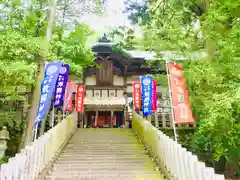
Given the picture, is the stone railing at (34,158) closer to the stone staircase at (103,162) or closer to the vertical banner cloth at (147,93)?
the stone staircase at (103,162)

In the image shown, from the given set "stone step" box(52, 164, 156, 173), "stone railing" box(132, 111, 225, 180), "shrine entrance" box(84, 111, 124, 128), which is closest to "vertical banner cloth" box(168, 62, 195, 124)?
"stone railing" box(132, 111, 225, 180)

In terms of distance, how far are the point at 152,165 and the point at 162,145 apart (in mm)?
1077

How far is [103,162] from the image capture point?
9.10 metres

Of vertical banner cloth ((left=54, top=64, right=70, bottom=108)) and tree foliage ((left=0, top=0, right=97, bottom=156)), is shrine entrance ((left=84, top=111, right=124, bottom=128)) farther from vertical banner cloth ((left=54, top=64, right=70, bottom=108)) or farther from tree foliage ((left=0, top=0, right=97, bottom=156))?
vertical banner cloth ((left=54, top=64, right=70, bottom=108))

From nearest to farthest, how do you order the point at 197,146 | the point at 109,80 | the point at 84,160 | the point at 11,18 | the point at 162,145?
the point at 162,145
the point at 84,160
the point at 11,18
the point at 197,146
the point at 109,80

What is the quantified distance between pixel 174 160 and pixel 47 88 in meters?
4.28

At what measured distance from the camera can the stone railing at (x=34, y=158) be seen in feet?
16.9

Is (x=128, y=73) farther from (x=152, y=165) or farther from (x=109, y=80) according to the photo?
(x=152, y=165)

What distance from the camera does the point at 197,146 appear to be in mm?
14352

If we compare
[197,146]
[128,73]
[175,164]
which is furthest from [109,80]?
[175,164]

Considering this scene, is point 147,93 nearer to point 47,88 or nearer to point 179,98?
point 179,98

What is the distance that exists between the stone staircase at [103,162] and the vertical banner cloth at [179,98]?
6.06ft

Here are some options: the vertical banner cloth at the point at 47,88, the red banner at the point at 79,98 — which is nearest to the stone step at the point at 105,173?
the vertical banner cloth at the point at 47,88

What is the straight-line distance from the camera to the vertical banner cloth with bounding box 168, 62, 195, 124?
788 centimetres
